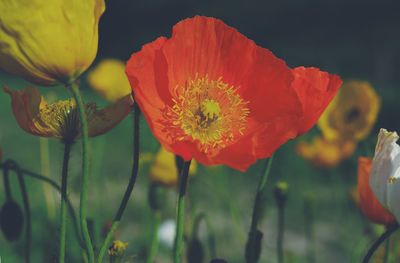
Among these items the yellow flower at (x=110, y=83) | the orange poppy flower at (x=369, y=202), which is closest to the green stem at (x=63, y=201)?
the orange poppy flower at (x=369, y=202)

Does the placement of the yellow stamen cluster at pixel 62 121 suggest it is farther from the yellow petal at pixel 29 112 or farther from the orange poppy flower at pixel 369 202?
the orange poppy flower at pixel 369 202

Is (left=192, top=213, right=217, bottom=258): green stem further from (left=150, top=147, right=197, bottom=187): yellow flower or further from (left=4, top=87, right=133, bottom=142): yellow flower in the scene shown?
(left=4, top=87, right=133, bottom=142): yellow flower

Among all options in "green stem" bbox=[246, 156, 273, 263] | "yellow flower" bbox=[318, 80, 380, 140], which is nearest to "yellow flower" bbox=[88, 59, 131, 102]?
"yellow flower" bbox=[318, 80, 380, 140]

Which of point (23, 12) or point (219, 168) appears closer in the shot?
point (23, 12)

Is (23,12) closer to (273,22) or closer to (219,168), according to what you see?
(219,168)

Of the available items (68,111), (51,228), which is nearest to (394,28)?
(51,228)

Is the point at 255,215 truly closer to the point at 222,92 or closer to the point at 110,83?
the point at 222,92
